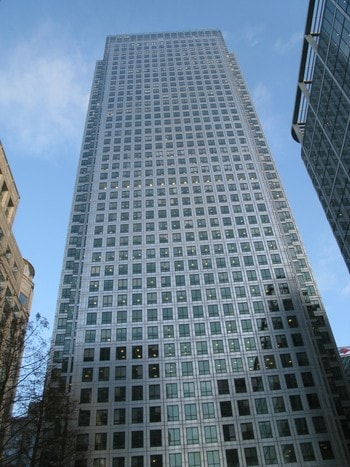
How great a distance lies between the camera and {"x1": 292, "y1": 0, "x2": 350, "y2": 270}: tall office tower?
1812 inches

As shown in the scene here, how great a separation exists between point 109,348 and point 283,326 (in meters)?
30.1

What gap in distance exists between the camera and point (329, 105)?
5084 cm

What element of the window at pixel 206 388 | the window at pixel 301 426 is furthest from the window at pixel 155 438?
the window at pixel 301 426

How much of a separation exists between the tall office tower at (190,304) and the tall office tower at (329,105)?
85.1ft

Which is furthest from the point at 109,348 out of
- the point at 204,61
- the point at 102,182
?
the point at 204,61

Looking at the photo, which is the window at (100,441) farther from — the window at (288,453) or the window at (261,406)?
the window at (288,453)

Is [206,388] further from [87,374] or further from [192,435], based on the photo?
[87,374]

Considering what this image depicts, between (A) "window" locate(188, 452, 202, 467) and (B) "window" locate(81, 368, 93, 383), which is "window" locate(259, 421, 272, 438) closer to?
(A) "window" locate(188, 452, 202, 467)

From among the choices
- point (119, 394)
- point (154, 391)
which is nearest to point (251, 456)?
point (154, 391)

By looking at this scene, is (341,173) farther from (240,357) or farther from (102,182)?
(102,182)

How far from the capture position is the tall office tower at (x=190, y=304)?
62406 mm

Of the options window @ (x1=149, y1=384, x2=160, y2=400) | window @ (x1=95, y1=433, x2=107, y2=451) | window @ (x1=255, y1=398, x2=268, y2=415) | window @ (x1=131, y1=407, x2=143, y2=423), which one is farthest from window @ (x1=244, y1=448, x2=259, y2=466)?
window @ (x1=95, y1=433, x2=107, y2=451)

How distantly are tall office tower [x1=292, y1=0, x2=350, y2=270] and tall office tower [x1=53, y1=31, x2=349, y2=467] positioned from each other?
85.1ft

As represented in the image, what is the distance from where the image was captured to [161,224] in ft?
295
